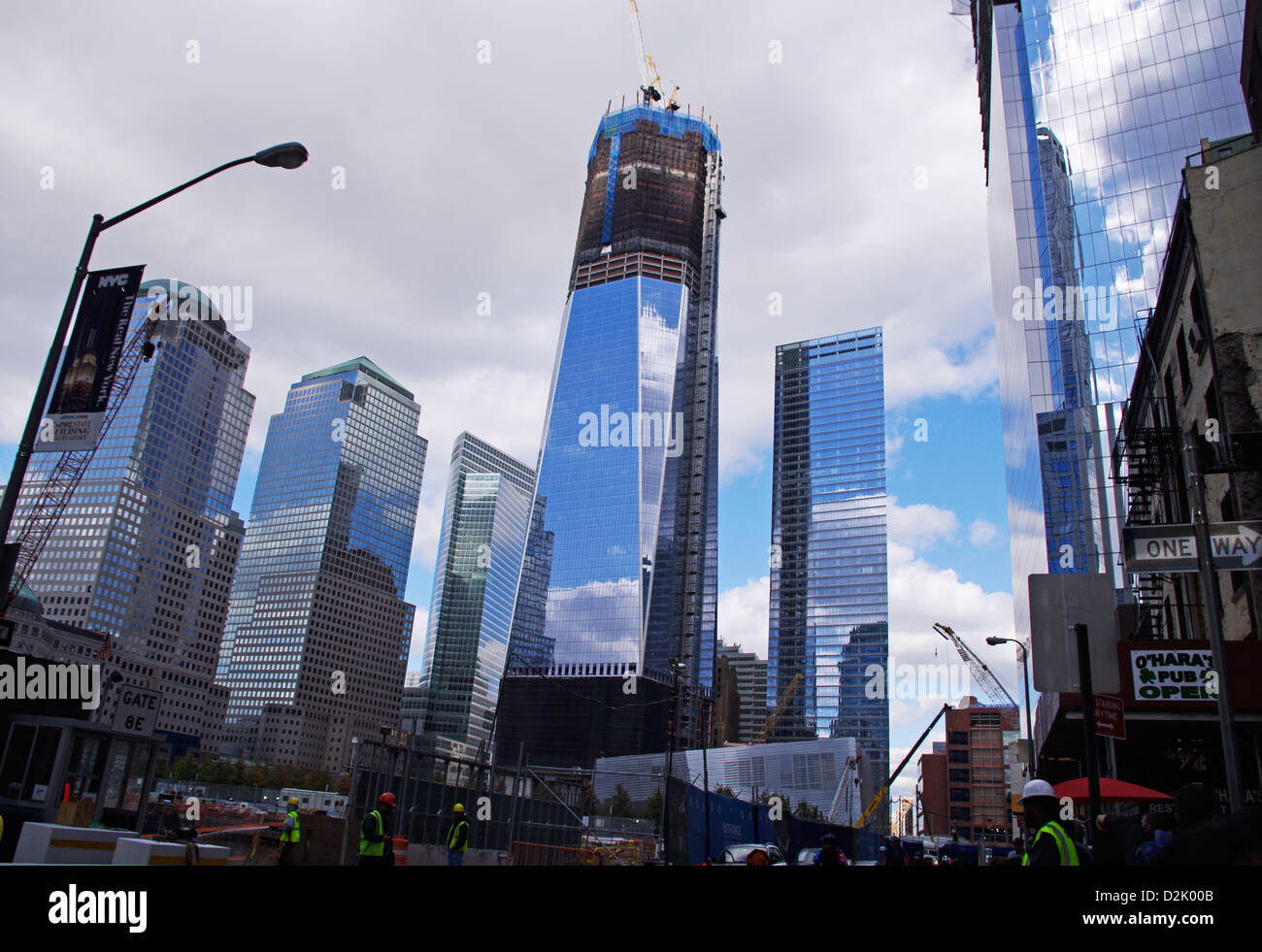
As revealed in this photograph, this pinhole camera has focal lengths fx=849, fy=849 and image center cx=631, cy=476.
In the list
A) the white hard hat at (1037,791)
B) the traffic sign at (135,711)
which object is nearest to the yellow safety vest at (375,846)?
the traffic sign at (135,711)

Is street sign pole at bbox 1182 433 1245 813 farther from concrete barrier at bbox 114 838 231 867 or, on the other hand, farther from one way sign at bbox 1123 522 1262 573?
concrete barrier at bbox 114 838 231 867

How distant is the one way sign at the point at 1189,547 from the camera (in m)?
13.2

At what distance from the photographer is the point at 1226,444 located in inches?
781

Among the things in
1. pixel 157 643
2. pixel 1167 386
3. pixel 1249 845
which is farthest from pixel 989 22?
pixel 157 643

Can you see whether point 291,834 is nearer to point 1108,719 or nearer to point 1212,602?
point 1108,719

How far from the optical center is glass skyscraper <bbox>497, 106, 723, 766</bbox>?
549ft

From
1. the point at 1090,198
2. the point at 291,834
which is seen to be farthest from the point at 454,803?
the point at 1090,198

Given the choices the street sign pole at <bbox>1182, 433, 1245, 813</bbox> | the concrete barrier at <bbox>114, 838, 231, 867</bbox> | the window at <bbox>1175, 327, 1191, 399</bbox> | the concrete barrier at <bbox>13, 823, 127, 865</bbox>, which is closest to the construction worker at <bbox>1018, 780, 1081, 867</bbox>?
the concrete barrier at <bbox>114, 838, 231, 867</bbox>

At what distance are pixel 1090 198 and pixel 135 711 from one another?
276 feet

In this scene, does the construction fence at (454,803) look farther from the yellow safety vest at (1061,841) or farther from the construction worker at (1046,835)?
the yellow safety vest at (1061,841)

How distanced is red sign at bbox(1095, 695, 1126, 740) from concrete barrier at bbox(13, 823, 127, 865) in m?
13.4

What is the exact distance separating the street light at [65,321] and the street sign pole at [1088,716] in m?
14.1

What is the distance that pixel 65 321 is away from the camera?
12125mm
